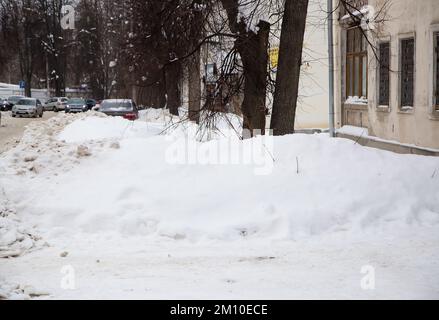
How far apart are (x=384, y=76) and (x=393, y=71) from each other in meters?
1.91

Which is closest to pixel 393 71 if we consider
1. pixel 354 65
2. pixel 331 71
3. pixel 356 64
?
pixel 331 71

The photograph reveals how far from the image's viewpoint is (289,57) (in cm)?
1353

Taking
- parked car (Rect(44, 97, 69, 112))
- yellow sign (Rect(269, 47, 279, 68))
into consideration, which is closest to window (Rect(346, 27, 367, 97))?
yellow sign (Rect(269, 47, 279, 68))

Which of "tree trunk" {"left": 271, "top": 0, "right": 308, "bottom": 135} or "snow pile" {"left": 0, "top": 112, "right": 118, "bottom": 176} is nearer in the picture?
"snow pile" {"left": 0, "top": 112, "right": 118, "bottom": 176}

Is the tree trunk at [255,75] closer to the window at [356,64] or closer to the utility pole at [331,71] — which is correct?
the window at [356,64]

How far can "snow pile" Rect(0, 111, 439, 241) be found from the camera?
28.3ft

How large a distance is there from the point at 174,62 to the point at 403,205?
8149 millimetres

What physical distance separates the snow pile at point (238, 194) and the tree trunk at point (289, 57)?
2.52m

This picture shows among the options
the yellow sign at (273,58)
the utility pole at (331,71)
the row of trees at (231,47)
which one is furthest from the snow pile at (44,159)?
the utility pole at (331,71)

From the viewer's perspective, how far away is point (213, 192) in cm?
964

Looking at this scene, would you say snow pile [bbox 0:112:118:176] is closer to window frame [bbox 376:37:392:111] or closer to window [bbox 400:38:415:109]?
window [bbox 400:38:415:109]

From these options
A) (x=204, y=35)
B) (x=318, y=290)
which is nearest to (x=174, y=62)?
(x=204, y=35)

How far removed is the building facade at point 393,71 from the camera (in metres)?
14.4
